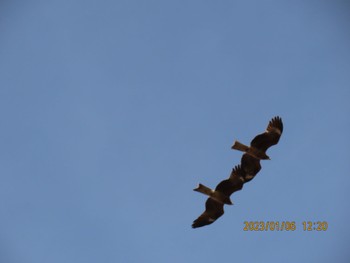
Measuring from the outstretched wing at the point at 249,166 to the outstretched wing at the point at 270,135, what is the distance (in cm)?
111

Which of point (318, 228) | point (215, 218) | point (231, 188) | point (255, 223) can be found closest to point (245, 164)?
point (231, 188)

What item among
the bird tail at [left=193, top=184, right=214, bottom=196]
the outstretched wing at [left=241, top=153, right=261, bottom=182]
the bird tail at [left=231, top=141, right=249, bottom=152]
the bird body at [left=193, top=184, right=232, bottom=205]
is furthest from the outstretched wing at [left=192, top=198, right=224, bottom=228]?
the bird tail at [left=231, top=141, right=249, bottom=152]

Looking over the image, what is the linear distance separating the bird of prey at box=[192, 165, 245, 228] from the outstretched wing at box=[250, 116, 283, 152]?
249 cm

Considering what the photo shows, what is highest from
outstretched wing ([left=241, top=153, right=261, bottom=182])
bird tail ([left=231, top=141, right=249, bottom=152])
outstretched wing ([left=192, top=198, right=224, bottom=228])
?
bird tail ([left=231, top=141, right=249, bottom=152])

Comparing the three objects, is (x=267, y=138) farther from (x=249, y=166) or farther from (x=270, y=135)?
(x=249, y=166)

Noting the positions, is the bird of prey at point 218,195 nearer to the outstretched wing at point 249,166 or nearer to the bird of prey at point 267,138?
the outstretched wing at point 249,166

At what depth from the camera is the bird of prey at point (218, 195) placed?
44.5 metres

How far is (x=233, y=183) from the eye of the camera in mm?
44688

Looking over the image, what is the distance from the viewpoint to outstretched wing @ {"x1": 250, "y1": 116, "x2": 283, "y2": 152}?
4362 centimetres

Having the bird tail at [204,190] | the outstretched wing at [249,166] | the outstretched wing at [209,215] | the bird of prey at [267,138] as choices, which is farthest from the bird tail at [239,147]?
the outstretched wing at [209,215]

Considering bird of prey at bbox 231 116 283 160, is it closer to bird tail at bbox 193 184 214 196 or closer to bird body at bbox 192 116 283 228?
bird body at bbox 192 116 283 228

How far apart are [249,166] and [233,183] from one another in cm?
183

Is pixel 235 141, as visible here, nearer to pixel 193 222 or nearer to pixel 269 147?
pixel 269 147

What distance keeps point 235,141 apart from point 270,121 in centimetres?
324
